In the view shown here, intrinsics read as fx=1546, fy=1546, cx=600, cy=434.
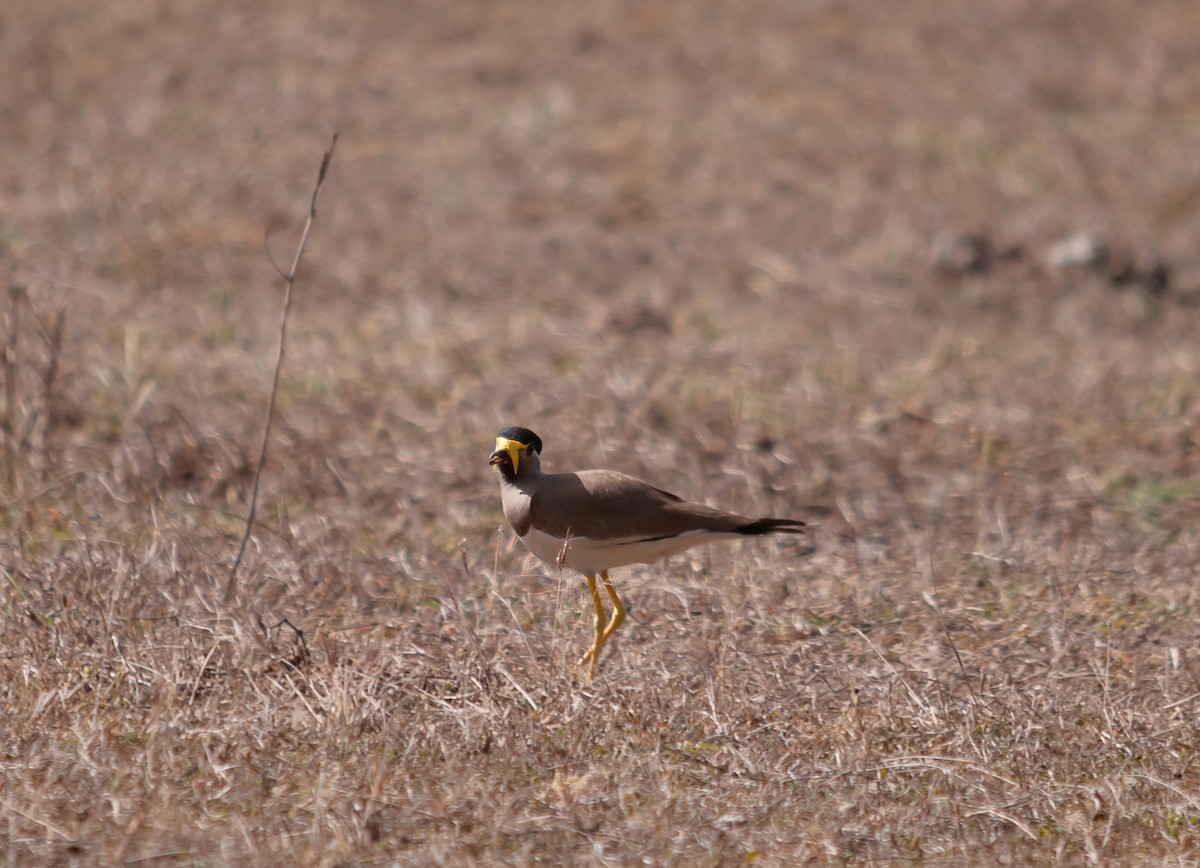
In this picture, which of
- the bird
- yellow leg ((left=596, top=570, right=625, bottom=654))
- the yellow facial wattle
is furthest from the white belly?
the yellow facial wattle

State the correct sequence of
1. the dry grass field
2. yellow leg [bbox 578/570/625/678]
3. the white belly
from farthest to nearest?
yellow leg [bbox 578/570/625/678]
the white belly
the dry grass field

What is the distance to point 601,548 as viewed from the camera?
193 inches

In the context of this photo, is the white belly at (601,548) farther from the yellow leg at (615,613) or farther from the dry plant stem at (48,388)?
the dry plant stem at (48,388)

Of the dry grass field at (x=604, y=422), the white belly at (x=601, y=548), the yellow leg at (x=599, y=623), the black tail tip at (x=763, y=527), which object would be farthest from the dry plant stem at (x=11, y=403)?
the black tail tip at (x=763, y=527)

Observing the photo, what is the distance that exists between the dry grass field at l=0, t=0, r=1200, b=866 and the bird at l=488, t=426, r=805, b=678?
197mm

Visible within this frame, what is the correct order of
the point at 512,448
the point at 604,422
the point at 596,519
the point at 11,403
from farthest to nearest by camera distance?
the point at 604,422 < the point at 11,403 < the point at 512,448 < the point at 596,519

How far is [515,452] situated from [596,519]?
1.19ft

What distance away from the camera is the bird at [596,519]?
4895 mm

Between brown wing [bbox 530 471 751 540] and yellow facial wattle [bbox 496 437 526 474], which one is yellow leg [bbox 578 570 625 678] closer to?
brown wing [bbox 530 471 751 540]

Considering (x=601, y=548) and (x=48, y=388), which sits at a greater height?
(x=601, y=548)

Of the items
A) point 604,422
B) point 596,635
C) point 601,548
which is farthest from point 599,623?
point 604,422

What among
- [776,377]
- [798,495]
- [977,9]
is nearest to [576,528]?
[798,495]

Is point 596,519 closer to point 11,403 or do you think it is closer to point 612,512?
point 612,512

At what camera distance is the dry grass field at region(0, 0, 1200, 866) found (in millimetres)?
4457
